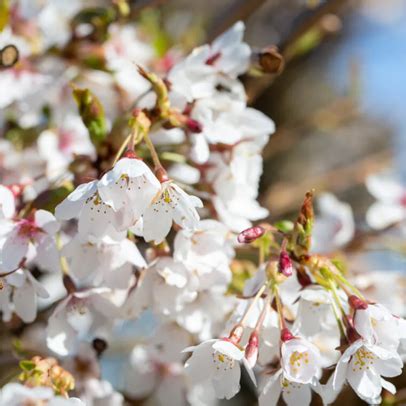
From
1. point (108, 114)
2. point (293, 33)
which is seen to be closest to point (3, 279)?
point (108, 114)

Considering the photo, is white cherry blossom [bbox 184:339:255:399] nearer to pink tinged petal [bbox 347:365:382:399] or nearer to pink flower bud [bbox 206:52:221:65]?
pink tinged petal [bbox 347:365:382:399]

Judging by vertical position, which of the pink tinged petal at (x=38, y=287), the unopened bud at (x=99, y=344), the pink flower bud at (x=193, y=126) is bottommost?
the unopened bud at (x=99, y=344)

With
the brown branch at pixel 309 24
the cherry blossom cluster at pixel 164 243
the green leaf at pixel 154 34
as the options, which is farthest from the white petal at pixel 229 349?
the green leaf at pixel 154 34

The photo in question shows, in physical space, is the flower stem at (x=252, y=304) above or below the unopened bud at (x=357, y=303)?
above

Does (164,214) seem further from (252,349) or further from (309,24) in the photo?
(309,24)

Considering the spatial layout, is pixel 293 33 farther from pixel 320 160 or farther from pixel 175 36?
pixel 320 160

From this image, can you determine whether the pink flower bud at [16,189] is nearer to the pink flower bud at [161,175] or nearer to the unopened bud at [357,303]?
the pink flower bud at [161,175]

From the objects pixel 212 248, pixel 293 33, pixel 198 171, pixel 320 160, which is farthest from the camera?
pixel 320 160
